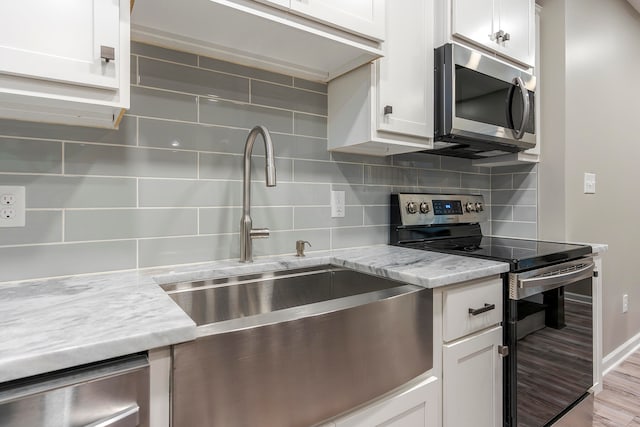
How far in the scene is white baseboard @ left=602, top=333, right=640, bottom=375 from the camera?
2.23 meters

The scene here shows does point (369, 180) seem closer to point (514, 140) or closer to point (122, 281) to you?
point (514, 140)

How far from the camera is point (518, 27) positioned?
71.7 inches

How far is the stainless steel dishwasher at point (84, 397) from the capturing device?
51 cm

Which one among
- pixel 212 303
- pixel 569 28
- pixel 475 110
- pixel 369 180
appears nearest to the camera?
pixel 212 303

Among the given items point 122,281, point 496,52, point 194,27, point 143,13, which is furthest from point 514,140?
point 122,281

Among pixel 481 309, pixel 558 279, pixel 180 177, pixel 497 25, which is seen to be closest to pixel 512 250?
pixel 558 279

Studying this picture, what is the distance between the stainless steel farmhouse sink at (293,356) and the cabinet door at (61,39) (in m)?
0.64

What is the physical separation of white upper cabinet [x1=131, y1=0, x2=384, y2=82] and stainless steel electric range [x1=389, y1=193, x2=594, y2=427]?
805 millimetres

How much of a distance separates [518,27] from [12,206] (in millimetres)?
2290

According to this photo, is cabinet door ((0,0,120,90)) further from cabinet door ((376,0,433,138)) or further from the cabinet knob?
cabinet door ((376,0,433,138))

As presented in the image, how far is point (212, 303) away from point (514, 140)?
64.2 inches

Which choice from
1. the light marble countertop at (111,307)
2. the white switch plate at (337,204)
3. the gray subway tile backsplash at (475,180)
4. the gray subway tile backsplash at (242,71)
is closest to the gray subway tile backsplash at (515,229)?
the gray subway tile backsplash at (475,180)

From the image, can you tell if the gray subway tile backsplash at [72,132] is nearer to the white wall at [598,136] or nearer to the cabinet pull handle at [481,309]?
the cabinet pull handle at [481,309]

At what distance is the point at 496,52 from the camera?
1727 millimetres
